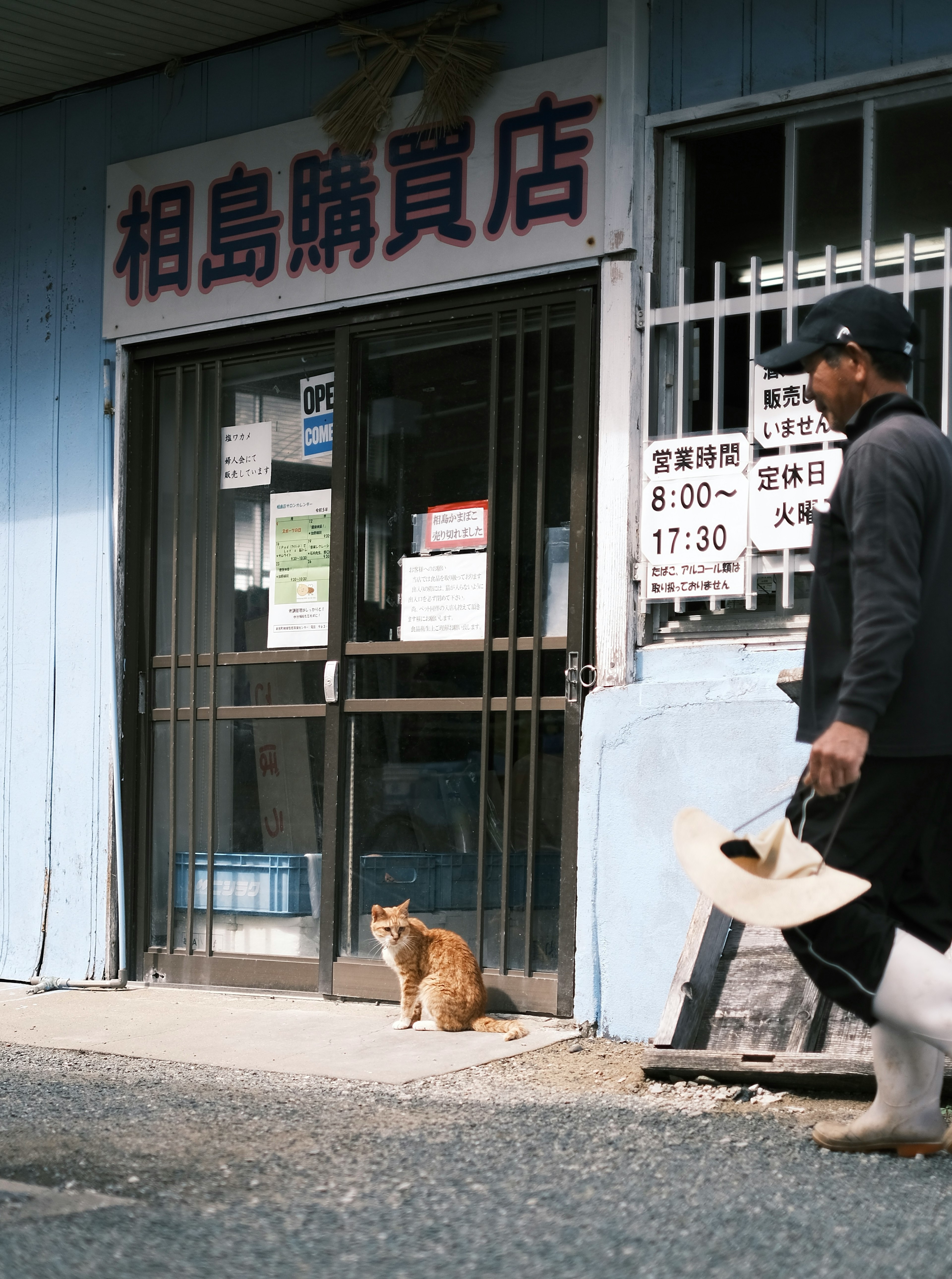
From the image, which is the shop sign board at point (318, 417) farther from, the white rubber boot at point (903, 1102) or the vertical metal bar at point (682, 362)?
the white rubber boot at point (903, 1102)

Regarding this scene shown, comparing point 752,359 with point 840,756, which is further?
point 752,359

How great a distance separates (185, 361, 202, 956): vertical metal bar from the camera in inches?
257

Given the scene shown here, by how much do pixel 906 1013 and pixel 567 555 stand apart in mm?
2743

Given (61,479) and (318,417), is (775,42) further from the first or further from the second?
(61,479)

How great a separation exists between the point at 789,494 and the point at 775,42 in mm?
1600

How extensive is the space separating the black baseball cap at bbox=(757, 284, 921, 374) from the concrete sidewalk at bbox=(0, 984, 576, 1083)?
2.45m

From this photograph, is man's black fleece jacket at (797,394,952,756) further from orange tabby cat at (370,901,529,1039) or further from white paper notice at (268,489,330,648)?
white paper notice at (268,489,330,648)

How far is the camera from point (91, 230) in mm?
6781

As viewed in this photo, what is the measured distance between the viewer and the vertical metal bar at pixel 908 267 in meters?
4.88

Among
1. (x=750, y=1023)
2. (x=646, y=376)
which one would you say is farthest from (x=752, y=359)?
(x=750, y=1023)

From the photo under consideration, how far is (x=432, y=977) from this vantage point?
539 centimetres

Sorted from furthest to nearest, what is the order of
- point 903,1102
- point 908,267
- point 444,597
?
1. point 444,597
2. point 908,267
3. point 903,1102

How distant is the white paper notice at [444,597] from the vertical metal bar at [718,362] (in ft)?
3.23

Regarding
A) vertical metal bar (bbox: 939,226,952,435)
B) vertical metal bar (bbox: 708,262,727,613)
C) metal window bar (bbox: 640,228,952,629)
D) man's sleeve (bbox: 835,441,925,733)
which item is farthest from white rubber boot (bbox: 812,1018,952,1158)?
vertical metal bar (bbox: 939,226,952,435)
